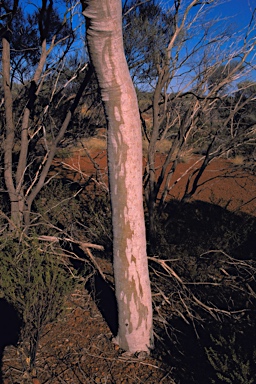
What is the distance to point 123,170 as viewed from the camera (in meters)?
3.40

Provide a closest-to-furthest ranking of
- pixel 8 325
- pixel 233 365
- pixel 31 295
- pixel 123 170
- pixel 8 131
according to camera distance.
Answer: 1. pixel 123 170
2. pixel 233 365
3. pixel 31 295
4. pixel 8 325
5. pixel 8 131

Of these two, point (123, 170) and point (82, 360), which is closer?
point (123, 170)

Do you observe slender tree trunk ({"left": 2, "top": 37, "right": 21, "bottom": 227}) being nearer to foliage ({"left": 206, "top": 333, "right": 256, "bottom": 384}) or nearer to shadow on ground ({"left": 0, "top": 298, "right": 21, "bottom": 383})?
shadow on ground ({"left": 0, "top": 298, "right": 21, "bottom": 383})

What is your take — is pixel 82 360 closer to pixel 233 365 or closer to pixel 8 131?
pixel 233 365

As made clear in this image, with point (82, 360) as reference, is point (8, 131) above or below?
above

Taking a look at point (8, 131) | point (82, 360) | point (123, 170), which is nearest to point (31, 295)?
point (82, 360)

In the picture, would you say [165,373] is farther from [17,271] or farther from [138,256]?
[17,271]

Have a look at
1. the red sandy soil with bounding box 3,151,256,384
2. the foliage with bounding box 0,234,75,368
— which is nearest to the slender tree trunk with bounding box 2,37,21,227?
the foliage with bounding box 0,234,75,368

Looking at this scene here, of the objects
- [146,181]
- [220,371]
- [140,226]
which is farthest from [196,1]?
[220,371]

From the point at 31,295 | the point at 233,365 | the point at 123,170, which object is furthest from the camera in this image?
the point at 31,295

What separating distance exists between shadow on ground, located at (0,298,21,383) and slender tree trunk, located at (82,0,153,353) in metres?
1.11

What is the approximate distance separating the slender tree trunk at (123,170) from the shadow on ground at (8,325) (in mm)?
1108

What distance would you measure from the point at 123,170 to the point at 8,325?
2.26 metres

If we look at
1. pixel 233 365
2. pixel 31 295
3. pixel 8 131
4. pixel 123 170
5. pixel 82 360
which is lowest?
pixel 82 360
